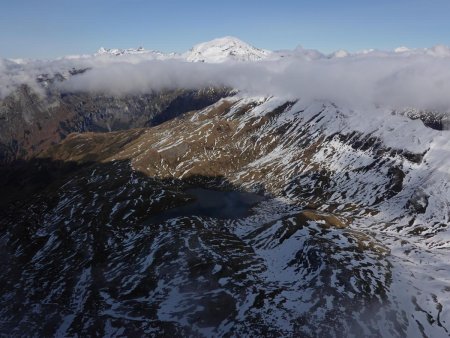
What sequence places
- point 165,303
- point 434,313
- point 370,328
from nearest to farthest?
1. point 370,328
2. point 434,313
3. point 165,303

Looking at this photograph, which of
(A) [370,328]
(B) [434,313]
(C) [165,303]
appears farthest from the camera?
(C) [165,303]

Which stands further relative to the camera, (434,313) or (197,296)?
(197,296)

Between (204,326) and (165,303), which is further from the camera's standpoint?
(165,303)

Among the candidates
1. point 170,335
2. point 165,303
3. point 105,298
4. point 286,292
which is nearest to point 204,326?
point 170,335

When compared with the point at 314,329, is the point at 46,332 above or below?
below

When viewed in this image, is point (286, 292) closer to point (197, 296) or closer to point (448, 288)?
point (197, 296)

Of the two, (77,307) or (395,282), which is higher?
(395,282)

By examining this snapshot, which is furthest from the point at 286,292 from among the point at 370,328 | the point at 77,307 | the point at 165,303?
the point at 77,307

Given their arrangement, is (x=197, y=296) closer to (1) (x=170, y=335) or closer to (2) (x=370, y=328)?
(1) (x=170, y=335)
